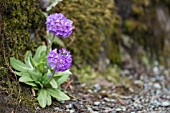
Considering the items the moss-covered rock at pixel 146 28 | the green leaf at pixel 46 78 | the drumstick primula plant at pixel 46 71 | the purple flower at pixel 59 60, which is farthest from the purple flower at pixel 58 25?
the moss-covered rock at pixel 146 28

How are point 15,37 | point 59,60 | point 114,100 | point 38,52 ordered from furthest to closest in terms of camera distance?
point 114,100 → point 38,52 → point 15,37 → point 59,60

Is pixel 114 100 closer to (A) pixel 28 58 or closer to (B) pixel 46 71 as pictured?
(B) pixel 46 71

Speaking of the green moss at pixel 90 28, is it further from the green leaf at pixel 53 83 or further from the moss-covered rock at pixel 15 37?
the green leaf at pixel 53 83

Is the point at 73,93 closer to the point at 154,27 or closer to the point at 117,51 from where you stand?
the point at 117,51

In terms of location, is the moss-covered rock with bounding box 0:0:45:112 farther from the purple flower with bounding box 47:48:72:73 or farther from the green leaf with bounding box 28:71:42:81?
the purple flower with bounding box 47:48:72:73

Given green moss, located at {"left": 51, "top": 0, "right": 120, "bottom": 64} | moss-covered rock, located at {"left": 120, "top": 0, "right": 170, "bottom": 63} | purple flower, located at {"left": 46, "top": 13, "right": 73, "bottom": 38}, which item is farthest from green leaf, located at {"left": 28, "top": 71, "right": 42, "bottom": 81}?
moss-covered rock, located at {"left": 120, "top": 0, "right": 170, "bottom": 63}

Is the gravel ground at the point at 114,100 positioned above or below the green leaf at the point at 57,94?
below

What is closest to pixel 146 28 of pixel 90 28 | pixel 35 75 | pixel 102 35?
pixel 102 35
